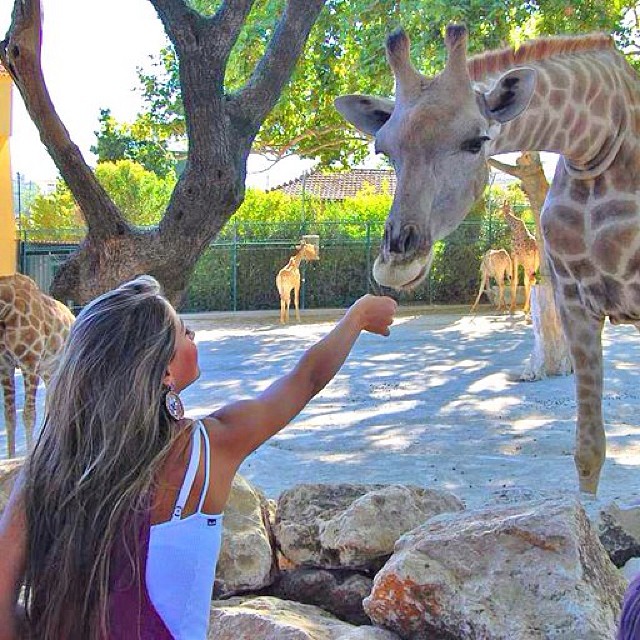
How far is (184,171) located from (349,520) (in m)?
2.18

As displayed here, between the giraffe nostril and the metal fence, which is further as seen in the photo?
the metal fence

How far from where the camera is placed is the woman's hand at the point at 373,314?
8.32 ft

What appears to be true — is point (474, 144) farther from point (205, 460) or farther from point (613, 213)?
point (205, 460)

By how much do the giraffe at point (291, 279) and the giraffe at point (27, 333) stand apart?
11.7m

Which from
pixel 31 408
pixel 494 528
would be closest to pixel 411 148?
pixel 494 528

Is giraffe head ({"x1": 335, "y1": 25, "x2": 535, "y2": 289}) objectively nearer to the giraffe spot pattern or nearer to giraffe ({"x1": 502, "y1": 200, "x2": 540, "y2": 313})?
the giraffe spot pattern

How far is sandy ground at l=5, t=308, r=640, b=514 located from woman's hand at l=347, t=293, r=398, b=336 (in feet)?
6.81

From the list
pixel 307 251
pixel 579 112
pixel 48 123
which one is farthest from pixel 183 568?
pixel 307 251

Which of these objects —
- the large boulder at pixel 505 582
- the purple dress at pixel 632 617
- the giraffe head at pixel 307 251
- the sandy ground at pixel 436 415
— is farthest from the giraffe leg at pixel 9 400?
the giraffe head at pixel 307 251

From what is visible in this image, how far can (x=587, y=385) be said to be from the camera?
501 centimetres

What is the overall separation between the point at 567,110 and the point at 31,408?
5059 millimetres

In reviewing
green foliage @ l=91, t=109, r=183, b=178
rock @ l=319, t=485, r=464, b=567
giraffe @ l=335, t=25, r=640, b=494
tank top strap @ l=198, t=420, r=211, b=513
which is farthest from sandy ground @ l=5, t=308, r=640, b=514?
green foliage @ l=91, t=109, r=183, b=178

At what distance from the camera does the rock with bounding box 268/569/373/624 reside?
3875 mm

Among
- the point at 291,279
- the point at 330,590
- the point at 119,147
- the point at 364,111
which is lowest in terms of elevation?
the point at 330,590
